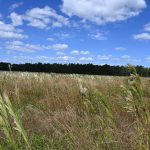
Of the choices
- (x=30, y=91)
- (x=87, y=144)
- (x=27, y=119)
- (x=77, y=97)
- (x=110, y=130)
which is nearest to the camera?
(x=110, y=130)

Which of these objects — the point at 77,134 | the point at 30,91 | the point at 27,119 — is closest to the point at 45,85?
the point at 30,91

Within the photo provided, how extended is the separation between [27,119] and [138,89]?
413cm

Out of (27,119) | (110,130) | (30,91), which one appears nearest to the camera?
(110,130)

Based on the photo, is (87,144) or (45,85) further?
(45,85)

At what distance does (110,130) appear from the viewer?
10.0 ft

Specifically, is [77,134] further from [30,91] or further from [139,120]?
[30,91]

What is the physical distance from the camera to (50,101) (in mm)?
8672

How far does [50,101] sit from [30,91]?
100 inches

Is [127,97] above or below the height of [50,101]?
above

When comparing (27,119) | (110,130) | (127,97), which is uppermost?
(127,97)

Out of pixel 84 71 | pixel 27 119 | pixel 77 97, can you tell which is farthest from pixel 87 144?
pixel 84 71

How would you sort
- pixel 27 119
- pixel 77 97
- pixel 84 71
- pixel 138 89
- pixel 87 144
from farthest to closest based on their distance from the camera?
1. pixel 84 71
2. pixel 77 97
3. pixel 27 119
4. pixel 87 144
5. pixel 138 89

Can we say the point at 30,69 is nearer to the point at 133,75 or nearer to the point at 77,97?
the point at 77,97

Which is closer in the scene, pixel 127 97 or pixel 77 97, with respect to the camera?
pixel 127 97
